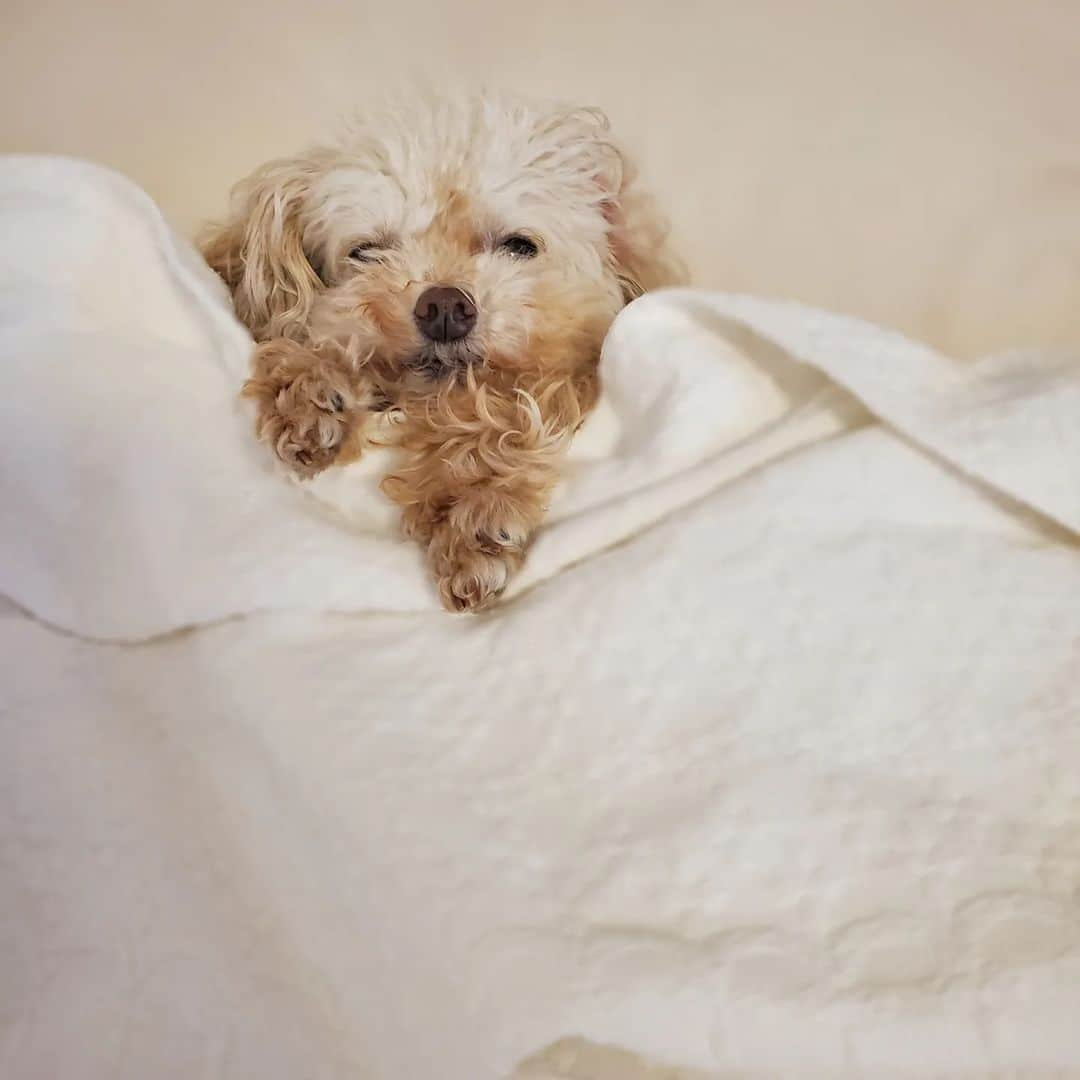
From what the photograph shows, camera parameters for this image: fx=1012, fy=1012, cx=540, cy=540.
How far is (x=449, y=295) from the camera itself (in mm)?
1094

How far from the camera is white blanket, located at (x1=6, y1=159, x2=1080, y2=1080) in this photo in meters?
0.70

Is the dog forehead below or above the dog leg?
above

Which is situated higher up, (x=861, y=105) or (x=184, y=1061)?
(x=861, y=105)

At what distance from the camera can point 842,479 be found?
938 mm

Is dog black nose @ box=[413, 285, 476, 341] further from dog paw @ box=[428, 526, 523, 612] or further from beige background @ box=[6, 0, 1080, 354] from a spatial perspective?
beige background @ box=[6, 0, 1080, 354]

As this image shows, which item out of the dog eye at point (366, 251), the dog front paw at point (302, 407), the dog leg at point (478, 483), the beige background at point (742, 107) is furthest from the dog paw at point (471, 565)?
the beige background at point (742, 107)

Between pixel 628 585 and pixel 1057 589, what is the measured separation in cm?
38

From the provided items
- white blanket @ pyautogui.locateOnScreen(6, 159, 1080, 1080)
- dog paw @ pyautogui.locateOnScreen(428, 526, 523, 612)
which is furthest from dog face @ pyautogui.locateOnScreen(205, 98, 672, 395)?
dog paw @ pyautogui.locateOnScreen(428, 526, 523, 612)

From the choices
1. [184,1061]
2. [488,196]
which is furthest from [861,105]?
[184,1061]

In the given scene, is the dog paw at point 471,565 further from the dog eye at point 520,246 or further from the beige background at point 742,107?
the beige background at point 742,107

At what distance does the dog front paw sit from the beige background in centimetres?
50

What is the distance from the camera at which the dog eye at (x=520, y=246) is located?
128 centimetres

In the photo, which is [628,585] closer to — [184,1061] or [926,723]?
[926,723]

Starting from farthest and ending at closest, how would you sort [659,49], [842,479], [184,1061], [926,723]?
[659,49] → [842,479] → [926,723] → [184,1061]
